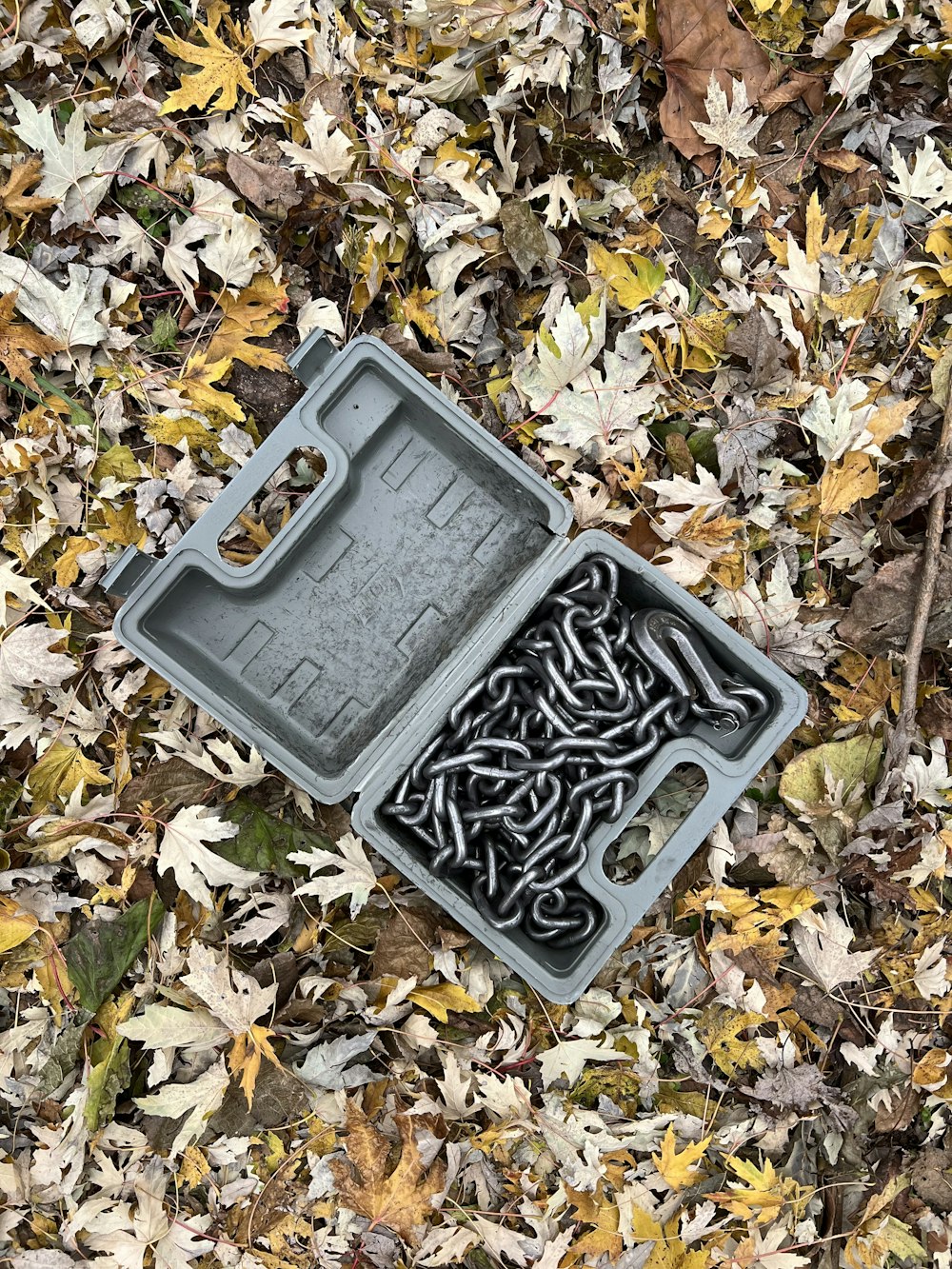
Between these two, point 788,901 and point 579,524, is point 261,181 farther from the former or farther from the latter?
point 788,901

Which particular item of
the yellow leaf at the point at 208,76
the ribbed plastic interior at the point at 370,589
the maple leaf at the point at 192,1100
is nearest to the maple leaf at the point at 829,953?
the ribbed plastic interior at the point at 370,589

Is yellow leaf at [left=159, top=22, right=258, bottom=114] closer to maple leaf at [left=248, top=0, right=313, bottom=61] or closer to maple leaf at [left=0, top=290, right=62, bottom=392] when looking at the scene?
maple leaf at [left=248, top=0, right=313, bottom=61]

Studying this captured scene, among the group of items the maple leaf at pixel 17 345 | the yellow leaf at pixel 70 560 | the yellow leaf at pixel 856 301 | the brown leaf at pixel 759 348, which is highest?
the yellow leaf at pixel 856 301

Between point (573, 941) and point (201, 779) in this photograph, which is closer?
point (573, 941)

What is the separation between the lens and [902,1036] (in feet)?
8.06

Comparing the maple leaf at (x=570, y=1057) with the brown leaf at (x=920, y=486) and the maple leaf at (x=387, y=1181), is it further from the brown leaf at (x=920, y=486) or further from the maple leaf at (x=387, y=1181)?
the brown leaf at (x=920, y=486)

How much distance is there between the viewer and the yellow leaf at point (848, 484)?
7.98ft

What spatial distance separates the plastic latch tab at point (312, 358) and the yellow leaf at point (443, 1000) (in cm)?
155

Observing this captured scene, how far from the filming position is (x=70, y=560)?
7.93 ft

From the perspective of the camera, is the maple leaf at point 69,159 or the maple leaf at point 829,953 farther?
the maple leaf at point 829,953

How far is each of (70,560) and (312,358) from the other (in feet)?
2.89

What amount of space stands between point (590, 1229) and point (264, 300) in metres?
2.61

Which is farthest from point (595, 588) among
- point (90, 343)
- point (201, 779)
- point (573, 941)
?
point (90, 343)

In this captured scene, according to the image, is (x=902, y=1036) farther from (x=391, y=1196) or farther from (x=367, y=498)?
(x=367, y=498)
